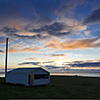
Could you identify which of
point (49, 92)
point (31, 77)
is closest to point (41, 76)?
point (31, 77)

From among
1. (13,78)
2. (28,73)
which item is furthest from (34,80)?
(13,78)

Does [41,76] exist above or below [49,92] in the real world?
above

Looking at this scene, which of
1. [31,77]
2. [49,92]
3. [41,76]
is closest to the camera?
[49,92]

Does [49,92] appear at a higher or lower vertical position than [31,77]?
lower

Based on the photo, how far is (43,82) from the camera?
27469 millimetres

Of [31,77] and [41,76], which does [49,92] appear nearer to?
[31,77]

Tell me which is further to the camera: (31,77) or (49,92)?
(31,77)

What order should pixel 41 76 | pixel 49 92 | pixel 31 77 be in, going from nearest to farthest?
pixel 49 92 < pixel 31 77 < pixel 41 76

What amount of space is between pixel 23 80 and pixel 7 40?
12281 millimetres

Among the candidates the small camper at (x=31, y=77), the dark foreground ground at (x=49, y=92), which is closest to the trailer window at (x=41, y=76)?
the small camper at (x=31, y=77)

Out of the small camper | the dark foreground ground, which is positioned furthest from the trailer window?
the dark foreground ground

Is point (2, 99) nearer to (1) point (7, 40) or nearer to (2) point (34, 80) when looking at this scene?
(2) point (34, 80)

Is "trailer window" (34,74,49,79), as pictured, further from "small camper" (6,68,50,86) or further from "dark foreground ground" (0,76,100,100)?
"dark foreground ground" (0,76,100,100)

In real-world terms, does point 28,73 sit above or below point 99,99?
above
